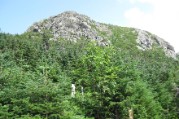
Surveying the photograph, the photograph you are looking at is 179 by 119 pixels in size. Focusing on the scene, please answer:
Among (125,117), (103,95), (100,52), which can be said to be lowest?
(125,117)

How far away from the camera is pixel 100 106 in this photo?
2883 centimetres

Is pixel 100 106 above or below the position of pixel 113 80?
below

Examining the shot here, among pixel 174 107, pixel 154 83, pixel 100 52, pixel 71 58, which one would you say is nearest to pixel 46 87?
pixel 100 52

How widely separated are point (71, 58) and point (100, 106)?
47.5 meters

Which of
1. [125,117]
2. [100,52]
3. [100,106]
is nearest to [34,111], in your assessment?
[100,106]

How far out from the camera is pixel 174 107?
4991 cm

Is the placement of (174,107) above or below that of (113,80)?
below

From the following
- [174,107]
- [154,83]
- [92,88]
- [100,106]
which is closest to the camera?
[100,106]

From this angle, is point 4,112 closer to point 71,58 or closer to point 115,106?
point 115,106

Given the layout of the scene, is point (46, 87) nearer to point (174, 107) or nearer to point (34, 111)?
point (34, 111)

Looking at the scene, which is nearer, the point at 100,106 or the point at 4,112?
the point at 4,112

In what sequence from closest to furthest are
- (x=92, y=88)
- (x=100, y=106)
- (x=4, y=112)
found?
(x=4, y=112) → (x=100, y=106) → (x=92, y=88)

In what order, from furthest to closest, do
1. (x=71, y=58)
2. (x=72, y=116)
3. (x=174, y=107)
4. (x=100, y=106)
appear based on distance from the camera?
1. (x=71, y=58)
2. (x=174, y=107)
3. (x=100, y=106)
4. (x=72, y=116)

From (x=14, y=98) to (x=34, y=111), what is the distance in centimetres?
134
